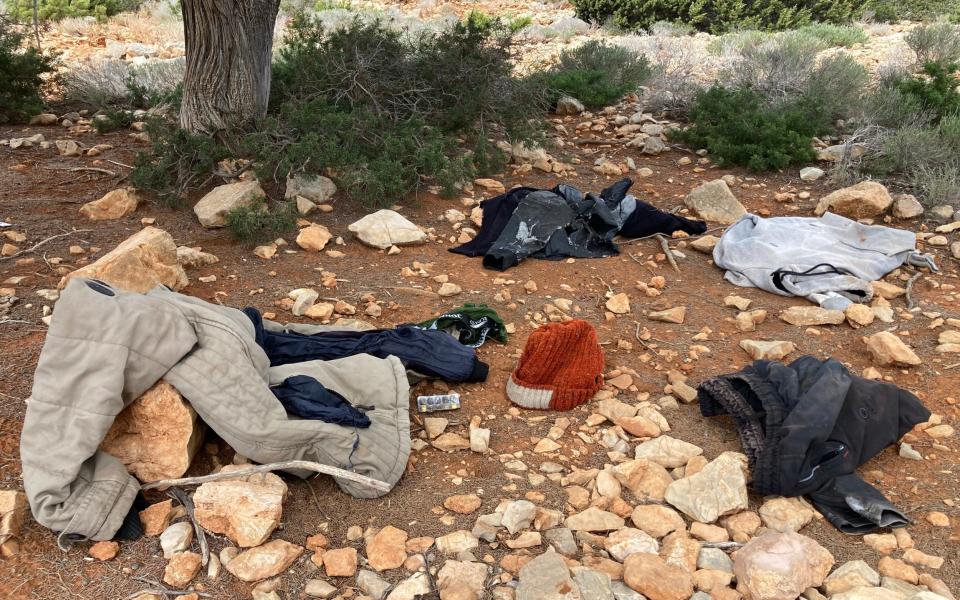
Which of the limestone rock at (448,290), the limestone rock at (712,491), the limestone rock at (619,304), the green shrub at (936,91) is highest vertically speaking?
the green shrub at (936,91)

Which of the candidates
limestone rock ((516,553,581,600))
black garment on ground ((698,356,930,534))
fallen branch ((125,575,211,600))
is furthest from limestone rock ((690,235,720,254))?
fallen branch ((125,575,211,600))

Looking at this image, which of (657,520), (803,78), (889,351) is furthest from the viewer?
(803,78)

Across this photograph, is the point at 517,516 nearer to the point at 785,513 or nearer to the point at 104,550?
the point at 785,513

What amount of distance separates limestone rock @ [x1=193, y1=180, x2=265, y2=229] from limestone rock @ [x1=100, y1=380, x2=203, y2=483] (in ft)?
7.99

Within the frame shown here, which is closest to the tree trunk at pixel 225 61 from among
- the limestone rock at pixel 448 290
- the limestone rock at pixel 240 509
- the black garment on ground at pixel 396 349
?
the limestone rock at pixel 448 290

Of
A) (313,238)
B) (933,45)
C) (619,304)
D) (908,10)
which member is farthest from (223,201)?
(908,10)

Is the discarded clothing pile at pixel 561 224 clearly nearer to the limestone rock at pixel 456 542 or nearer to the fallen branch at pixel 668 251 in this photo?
the fallen branch at pixel 668 251

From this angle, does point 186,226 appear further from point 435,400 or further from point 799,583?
point 799,583

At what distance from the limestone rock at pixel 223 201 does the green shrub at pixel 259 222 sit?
0.27 feet

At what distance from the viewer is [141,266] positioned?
3324 mm

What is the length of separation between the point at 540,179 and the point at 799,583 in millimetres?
4342

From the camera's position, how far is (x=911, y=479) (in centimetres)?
253

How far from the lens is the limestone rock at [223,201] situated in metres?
4.54

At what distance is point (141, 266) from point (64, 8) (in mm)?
12042
